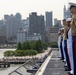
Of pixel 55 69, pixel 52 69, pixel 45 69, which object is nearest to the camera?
pixel 55 69

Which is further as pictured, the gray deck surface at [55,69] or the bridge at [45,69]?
the bridge at [45,69]

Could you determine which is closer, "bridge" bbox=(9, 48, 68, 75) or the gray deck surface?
the gray deck surface

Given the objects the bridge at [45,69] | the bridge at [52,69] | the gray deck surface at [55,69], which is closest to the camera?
the gray deck surface at [55,69]

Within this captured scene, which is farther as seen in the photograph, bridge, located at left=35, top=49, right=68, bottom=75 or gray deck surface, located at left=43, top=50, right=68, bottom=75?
bridge, located at left=35, top=49, right=68, bottom=75

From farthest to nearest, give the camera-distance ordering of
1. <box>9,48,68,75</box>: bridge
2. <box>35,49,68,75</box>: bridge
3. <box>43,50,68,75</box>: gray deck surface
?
1. <box>9,48,68,75</box>: bridge
2. <box>35,49,68,75</box>: bridge
3. <box>43,50,68,75</box>: gray deck surface

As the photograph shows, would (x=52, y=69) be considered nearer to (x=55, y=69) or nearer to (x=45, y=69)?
(x=55, y=69)

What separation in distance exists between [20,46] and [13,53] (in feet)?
26.5

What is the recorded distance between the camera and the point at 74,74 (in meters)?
3.98

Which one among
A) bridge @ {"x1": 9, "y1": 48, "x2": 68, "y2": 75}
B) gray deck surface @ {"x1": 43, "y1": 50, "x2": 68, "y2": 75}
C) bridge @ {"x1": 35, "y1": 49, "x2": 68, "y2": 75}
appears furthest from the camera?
bridge @ {"x1": 9, "y1": 48, "x2": 68, "y2": 75}

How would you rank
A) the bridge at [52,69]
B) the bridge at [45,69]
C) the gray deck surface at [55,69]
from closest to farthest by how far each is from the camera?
the gray deck surface at [55,69]
the bridge at [52,69]
the bridge at [45,69]

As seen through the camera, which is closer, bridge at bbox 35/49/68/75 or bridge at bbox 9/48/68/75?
bridge at bbox 35/49/68/75

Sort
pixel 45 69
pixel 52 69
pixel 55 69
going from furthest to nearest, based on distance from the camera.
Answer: pixel 45 69, pixel 52 69, pixel 55 69

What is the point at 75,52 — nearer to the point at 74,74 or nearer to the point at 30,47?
the point at 74,74

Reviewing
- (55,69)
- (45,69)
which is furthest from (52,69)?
(45,69)
